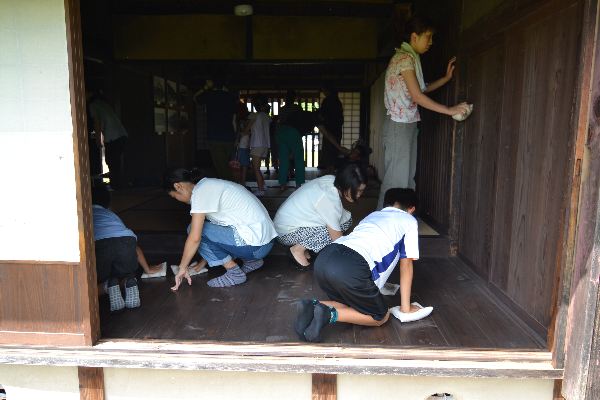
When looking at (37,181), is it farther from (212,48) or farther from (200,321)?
(212,48)

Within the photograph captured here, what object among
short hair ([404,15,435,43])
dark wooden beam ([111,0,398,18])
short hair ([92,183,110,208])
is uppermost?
dark wooden beam ([111,0,398,18])

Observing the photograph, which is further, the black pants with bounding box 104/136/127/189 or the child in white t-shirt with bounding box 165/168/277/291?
the black pants with bounding box 104/136/127/189

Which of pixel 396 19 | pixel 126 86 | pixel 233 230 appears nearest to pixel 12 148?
pixel 233 230

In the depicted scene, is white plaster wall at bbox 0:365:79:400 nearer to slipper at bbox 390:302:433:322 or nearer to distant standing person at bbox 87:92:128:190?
slipper at bbox 390:302:433:322

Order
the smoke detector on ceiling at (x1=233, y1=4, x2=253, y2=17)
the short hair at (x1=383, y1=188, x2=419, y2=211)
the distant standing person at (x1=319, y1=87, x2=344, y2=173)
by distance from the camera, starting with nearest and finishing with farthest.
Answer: the short hair at (x1=383, y1=188, x2=419, y2=211)
the smoke detector on ceiling at (x1=233, y1=4, x2=253, y2=17)
the distant standing person at (x1=319, y1=87, x2=344, y2=173)

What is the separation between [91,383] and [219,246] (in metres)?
1.14

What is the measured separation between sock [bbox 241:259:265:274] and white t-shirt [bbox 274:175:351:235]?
27cm

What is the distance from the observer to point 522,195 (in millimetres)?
2564

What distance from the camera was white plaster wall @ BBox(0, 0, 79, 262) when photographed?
2.04 m

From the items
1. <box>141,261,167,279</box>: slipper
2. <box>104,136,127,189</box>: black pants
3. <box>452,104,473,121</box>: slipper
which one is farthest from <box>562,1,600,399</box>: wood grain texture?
<box>104,136,127,189</box>: black pants

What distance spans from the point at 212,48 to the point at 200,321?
4479 millimetres

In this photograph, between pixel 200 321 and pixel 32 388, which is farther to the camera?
pixel 200 321

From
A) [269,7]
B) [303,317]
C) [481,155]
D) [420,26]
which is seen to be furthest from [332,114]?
[303,317]

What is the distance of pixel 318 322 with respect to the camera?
2309 mm
